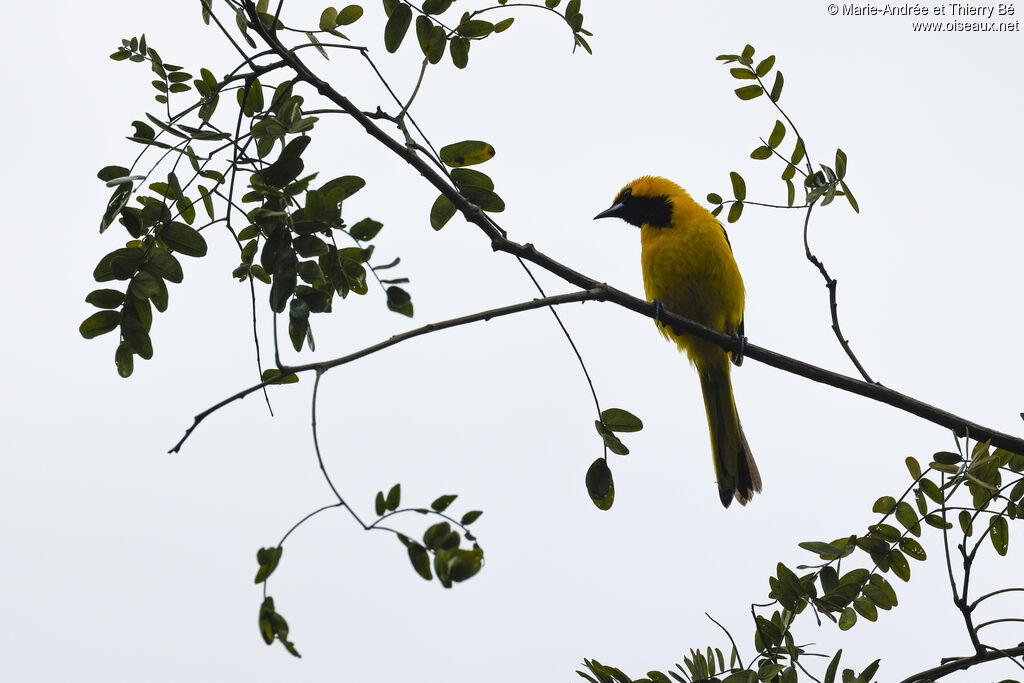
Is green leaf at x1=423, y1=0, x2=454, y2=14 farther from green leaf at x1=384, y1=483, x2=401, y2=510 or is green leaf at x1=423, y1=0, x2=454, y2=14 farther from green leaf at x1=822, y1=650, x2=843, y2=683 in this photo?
green leaf at x1=822, y1=650, x2=843, y2=683

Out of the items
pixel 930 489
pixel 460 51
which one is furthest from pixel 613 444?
pixel 460 51

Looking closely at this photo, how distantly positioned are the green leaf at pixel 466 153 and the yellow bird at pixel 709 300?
194cm

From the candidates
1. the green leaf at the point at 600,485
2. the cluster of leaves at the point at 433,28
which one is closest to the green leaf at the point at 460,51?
the cluster of leaves at the point at 433,28

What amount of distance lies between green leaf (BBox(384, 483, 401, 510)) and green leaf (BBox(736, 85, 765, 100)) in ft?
6.14

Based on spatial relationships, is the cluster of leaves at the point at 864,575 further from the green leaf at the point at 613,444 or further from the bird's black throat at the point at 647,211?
the bird's black throat at the point at 647,211

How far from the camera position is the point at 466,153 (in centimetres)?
243

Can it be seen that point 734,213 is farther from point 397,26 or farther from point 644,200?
point 644,200

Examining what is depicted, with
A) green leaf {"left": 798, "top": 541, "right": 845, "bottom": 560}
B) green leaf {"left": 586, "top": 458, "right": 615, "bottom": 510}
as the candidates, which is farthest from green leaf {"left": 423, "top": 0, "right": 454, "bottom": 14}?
green leaf {"left": 798, "top": 541, "right": 845, "bottom": 560}

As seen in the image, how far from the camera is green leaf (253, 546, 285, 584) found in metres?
1.60

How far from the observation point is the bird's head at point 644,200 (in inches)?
189

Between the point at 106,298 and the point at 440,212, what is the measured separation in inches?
37.7

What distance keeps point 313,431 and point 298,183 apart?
702mm

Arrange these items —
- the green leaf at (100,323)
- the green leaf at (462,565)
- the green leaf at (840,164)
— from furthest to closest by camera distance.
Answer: the green leaf at (840,164)
the green leaf at (100,323)
the green leaf at (462,565)

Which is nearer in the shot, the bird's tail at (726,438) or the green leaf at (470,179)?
the green leaf at (470,179)
